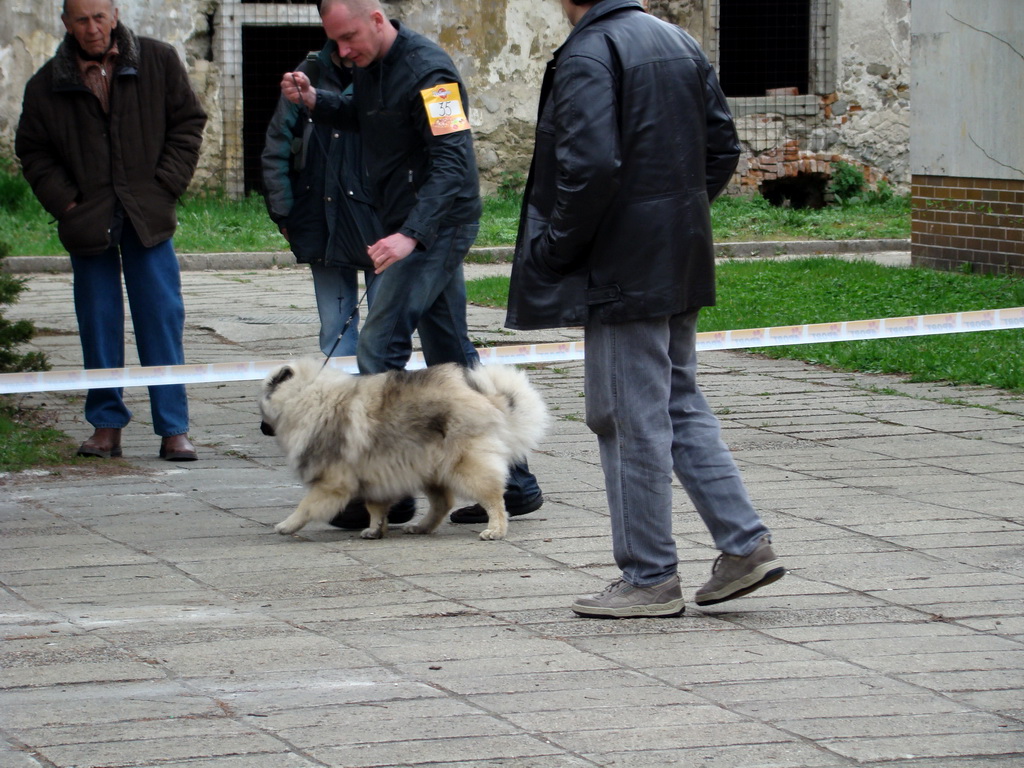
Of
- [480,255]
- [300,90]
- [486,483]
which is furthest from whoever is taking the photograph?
[480,255]

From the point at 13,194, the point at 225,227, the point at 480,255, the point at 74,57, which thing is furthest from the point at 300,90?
the point at 13,194

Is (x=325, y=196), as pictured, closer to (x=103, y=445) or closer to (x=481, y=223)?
(x=103, y=445)

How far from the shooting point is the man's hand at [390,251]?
18.3ft

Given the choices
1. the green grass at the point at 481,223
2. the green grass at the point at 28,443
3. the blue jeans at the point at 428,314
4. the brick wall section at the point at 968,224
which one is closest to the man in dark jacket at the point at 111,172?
the green grass at the point at 28,443

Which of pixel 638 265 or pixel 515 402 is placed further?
pixel 515 402

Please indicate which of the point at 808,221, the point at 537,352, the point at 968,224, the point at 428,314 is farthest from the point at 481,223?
the point at 428,314

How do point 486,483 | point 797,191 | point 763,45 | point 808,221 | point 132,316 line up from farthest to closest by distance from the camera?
1. point 763,45
2. point 797,191
3. point 808,221
4. point 132,316
5. point 486,483

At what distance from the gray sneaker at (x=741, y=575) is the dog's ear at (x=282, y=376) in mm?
2055

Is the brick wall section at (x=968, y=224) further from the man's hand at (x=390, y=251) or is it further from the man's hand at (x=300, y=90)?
the man's hand at (x=390, y=251)

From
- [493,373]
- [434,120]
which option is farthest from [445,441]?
[434,120]

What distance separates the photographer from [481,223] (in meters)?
18.6

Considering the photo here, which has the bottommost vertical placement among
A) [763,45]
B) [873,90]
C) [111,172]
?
[111,172]

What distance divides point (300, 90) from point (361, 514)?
1.79 metres

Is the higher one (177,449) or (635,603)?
(635,603)
